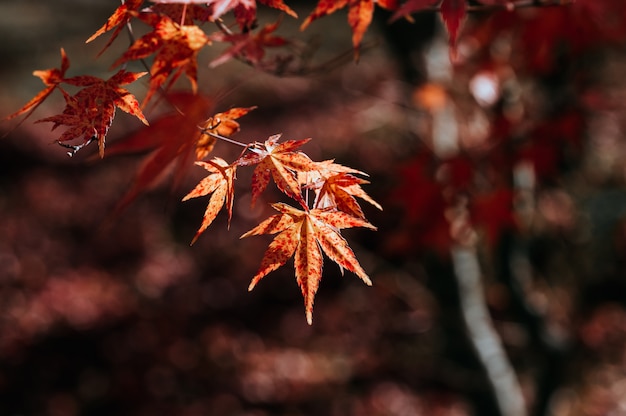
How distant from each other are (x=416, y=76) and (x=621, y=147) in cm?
480

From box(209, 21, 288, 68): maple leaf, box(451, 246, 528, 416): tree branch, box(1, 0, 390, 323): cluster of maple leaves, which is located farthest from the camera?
box(451, 246, 528, 416): tree branch

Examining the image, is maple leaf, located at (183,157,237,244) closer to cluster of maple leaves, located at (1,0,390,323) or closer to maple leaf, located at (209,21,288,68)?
cluster of maple leaves, located at (1,0,390,323)

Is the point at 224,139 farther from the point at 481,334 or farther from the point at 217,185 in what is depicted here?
the point at 481,334

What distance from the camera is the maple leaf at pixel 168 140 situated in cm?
104

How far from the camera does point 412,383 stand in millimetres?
4305

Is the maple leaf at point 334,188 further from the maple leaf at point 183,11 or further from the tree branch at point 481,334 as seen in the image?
the tree branch at point 481,334

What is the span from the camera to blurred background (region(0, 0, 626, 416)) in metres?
2.39

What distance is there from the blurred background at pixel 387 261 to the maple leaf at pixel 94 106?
0.29m

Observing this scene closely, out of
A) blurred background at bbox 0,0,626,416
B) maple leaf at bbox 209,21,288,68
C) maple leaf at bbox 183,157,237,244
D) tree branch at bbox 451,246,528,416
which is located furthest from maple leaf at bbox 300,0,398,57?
tree branch at bbox 451,246,528,416

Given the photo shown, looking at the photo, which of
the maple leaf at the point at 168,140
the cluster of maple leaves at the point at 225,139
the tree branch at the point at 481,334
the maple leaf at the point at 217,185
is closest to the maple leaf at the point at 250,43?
the cluster of maple leaves at the point at 225,139

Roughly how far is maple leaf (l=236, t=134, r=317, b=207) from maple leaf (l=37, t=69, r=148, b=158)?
19cm

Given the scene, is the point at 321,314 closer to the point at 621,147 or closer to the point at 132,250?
the point at 132,250

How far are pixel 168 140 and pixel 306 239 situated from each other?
348mm

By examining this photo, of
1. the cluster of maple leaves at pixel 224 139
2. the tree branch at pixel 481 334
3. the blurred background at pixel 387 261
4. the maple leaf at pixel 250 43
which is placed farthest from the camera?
the tree branch at pixel 481 334
